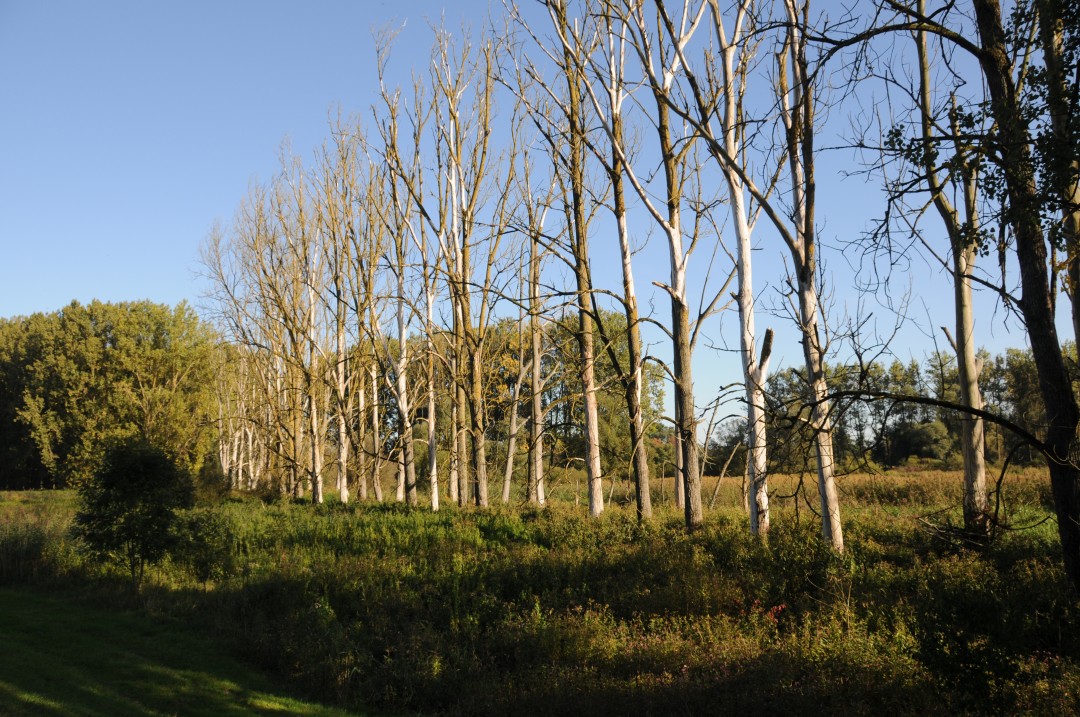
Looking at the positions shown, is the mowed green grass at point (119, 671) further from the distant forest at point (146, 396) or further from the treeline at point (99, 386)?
the treeline at point (99, 386)

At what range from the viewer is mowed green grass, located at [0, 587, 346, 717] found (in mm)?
8891

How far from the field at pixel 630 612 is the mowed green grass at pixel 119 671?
0.64ft

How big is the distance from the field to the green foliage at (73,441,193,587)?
2.55ft

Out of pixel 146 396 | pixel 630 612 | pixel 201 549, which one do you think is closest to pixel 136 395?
pixel 146 396

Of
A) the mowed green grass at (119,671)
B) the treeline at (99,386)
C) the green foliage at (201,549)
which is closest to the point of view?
the mowed green grass at (119,671)

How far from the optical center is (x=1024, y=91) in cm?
562

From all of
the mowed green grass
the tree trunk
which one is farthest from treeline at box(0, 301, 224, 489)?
the tree trunk

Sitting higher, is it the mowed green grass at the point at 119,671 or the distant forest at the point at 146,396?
the distant forest at the point at 146,396

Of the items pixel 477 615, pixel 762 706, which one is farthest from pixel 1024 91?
pixel 477 615

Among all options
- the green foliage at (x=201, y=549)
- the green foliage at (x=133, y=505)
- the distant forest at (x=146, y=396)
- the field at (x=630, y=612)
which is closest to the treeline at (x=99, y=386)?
the distant forest at (x=146, y=396)

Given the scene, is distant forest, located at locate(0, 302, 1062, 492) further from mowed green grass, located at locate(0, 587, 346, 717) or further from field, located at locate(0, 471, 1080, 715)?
mowed green grass, located at locate(0, 587, 346, 717)

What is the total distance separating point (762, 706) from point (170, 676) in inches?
309

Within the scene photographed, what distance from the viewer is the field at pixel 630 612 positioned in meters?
6.16

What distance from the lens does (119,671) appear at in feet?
33.5
